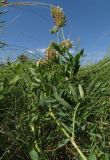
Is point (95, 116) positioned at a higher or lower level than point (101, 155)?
higher

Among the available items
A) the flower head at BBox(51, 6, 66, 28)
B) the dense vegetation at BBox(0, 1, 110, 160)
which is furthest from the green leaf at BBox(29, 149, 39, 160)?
the flower head at BBox(51, 6, 66, 28)

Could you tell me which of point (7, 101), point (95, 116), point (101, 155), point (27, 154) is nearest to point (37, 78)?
point (7, 101)

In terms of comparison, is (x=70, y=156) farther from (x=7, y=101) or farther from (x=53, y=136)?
(x=7, y=101)

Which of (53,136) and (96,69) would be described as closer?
(53,136)

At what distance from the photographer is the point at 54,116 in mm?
1554

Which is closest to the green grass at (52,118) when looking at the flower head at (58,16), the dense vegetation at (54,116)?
the dense vegetation at (54,116)

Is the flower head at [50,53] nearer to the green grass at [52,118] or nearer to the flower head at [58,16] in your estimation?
the green grass at [52,118]

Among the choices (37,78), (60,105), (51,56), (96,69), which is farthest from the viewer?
(96,69)

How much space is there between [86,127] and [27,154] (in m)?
0.25

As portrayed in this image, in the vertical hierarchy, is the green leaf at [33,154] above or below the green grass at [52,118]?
below

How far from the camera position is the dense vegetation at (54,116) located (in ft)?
4.84

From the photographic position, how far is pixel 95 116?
169cm

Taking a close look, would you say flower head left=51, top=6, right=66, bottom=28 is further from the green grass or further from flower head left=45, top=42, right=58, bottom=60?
the green grass

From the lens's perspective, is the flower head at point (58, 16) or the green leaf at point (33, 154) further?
the flower head at point (58, 16)
